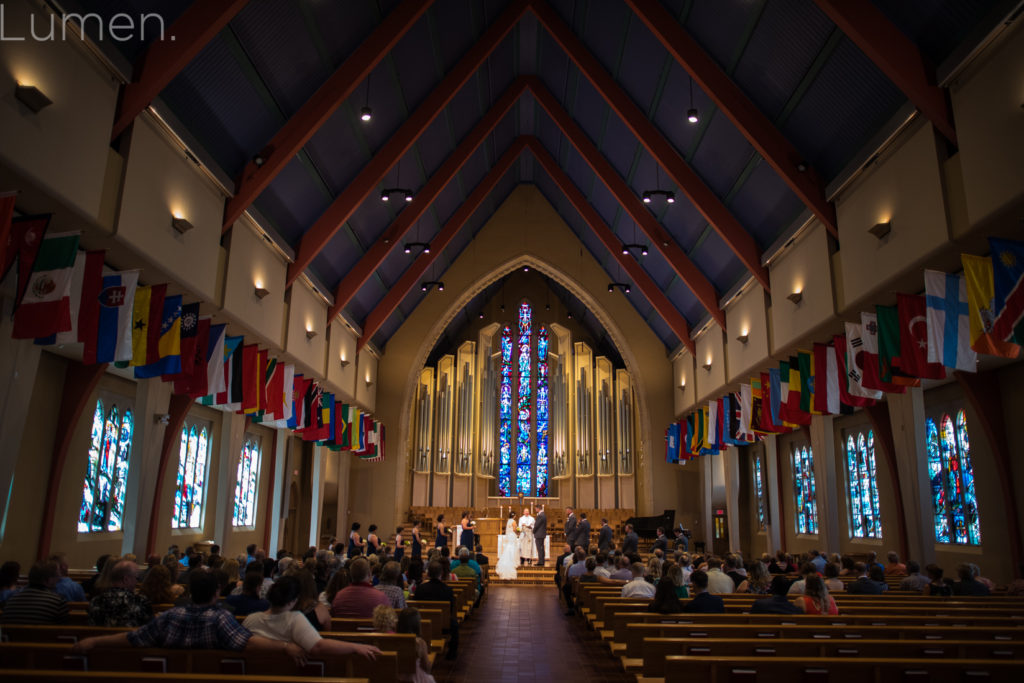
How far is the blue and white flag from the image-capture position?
27.7ft

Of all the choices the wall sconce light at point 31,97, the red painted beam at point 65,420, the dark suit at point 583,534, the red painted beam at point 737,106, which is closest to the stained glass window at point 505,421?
the dark suit at point 583,534

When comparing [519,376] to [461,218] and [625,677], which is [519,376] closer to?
[461,218]

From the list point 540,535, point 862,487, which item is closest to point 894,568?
point 862,487

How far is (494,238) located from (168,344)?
1458 cm

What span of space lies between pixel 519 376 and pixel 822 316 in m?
16.3

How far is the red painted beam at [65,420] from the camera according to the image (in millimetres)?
10375

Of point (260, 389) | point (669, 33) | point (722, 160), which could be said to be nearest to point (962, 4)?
point (669, 33)

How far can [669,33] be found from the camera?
40.2 ft

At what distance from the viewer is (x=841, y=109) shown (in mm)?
10891

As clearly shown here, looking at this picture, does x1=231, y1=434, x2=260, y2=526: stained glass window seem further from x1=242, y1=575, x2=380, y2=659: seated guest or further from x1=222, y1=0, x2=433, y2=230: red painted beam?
x1=242, y1=575, x2=380, y2=659: seated guest

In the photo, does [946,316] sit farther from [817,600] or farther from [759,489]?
[759,489]

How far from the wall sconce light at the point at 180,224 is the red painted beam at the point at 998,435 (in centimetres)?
1140

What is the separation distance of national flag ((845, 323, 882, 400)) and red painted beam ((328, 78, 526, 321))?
31.4 feet

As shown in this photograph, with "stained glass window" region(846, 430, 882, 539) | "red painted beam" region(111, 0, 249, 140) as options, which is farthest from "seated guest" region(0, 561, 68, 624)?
"stained glass window" region(846, 430, 882, 539)
